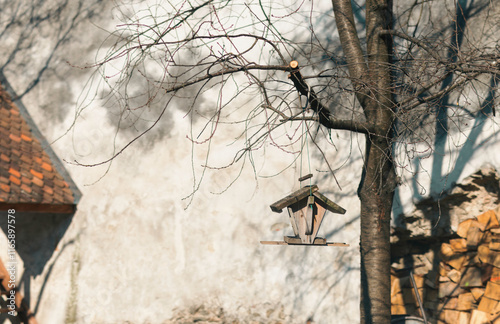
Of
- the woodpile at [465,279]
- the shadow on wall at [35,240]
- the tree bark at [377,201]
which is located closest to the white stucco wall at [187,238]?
the shadow on wall at [35,240]

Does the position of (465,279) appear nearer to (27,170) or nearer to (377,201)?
(377,201)

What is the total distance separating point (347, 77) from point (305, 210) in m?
1.08

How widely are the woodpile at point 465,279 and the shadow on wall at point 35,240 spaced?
3851 mm

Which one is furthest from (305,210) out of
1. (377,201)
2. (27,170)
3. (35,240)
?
(35,240)

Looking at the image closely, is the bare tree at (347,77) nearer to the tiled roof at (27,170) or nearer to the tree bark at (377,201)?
the tree bark at (377,201)

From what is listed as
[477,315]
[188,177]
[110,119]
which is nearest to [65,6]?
[110,119]

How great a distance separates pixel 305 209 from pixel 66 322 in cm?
347

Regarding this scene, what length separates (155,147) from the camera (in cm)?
631

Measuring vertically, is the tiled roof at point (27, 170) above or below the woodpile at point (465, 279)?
above

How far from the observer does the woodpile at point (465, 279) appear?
5.23 meters

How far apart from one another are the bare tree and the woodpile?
35.6 inches

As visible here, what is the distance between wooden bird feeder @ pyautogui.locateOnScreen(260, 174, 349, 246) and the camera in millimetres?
4082

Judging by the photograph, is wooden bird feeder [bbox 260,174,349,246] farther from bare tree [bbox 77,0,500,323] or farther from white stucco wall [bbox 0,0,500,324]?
white stucco wall [bbox 0,0,500,324]

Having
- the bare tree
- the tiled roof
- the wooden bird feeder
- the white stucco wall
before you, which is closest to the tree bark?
the bare tree
